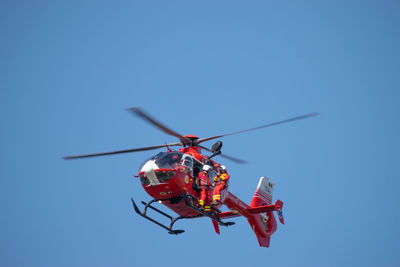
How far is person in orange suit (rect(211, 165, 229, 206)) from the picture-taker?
2031cm

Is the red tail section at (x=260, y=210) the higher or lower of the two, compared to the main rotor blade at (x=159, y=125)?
lower

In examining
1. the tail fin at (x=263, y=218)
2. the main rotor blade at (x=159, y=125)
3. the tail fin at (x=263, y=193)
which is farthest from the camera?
the tail fin at (x=263, y=193)

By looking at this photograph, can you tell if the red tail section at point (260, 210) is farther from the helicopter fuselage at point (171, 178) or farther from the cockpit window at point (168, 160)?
the cockpit window at point (168, 160)

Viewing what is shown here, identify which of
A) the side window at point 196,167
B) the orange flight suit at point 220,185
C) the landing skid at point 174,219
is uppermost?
the side window at point 196,167

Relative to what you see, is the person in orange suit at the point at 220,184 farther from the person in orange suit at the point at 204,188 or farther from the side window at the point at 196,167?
the side window at the point at 196,167

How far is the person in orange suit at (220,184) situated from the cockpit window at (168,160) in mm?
1714

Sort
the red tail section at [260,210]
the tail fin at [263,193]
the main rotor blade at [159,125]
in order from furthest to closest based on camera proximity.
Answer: the tail fin at [263,193] → the red tail section at [260,210] → the main rotor blade at [159,125]

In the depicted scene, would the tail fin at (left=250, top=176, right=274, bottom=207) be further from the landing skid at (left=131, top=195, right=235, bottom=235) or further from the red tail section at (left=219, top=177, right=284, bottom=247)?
the landing skid at (left=131, top=195, right=235, bottom=235)

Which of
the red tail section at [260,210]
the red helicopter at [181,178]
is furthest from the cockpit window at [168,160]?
the red tail section at [260,210]

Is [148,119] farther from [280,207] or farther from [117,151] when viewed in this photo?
[280,207]

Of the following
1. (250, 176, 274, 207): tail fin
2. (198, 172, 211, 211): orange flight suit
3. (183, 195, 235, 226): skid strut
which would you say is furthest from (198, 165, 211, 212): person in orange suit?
(250, 176, 274, 207): tail fin

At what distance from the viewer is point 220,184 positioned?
20.4 meters

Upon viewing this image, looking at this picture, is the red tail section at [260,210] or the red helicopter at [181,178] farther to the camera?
the red tail section at [260,210]

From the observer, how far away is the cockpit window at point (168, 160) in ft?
63.6
